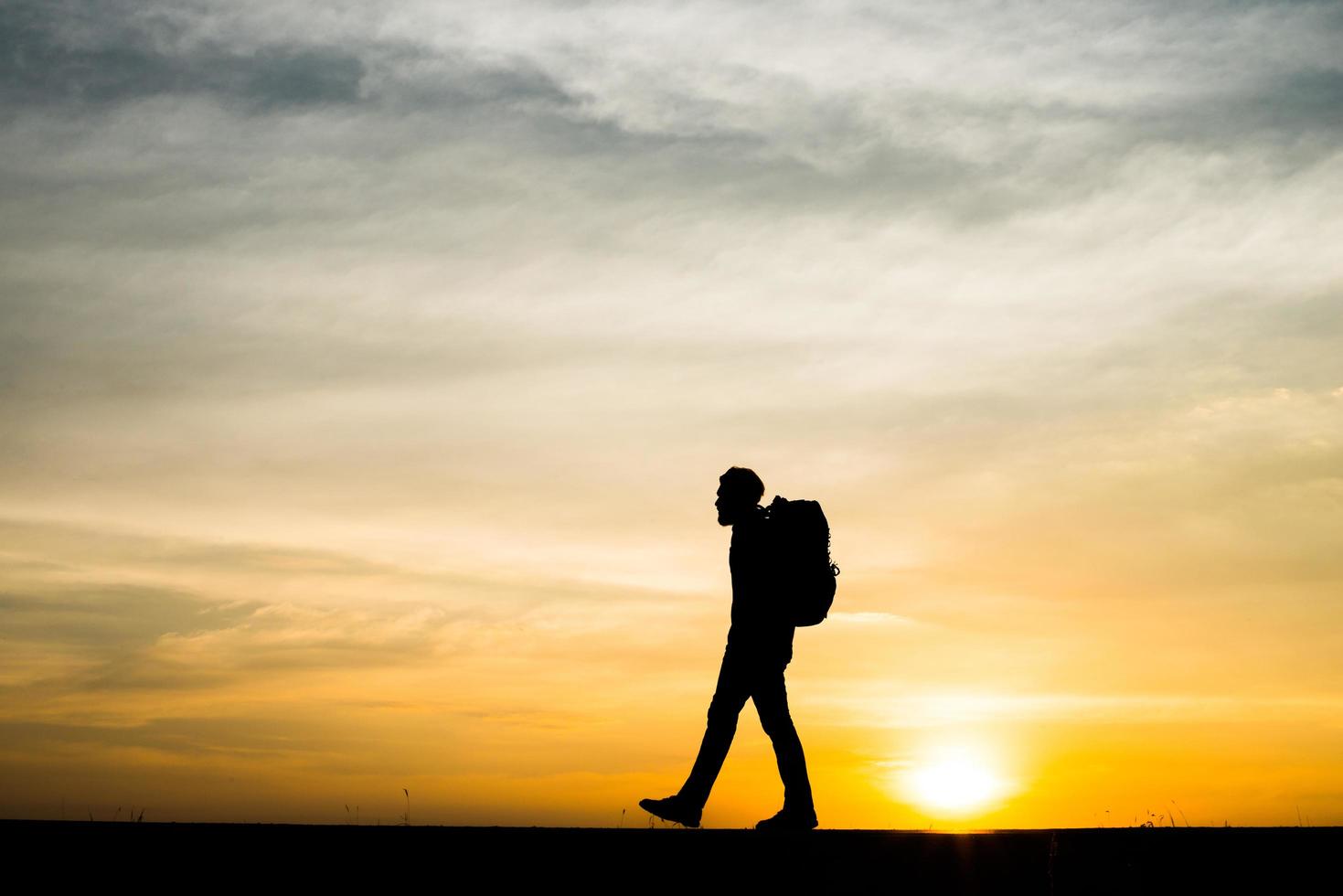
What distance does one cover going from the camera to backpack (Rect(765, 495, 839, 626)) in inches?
361

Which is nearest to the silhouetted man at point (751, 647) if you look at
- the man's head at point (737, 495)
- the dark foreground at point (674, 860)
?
the man's head at point (737, 495)

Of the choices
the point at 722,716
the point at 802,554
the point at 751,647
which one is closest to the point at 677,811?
the point at 722,716

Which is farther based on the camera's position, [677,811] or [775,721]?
[775,721]

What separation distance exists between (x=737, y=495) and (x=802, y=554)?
59 cm

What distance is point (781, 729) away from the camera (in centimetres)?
927

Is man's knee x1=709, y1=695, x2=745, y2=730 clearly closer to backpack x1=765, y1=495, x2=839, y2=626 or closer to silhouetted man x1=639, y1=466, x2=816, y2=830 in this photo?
silhouetted man x1=639, y1=466, x2=816, y2=830

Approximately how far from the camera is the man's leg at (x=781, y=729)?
29.9 feet

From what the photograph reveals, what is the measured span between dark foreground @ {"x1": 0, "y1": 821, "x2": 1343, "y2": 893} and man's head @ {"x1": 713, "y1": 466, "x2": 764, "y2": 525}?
3.01 metres

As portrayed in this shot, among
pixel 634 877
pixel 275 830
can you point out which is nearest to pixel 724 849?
pixel 634 877

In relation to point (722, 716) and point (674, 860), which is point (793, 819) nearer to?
point (722, 716)

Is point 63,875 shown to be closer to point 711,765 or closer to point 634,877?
point 634,877

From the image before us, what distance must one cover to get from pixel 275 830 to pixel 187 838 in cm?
56

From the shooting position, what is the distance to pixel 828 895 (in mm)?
5750

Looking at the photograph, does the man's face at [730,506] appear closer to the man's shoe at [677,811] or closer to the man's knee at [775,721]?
the man's knee at [775,721]
